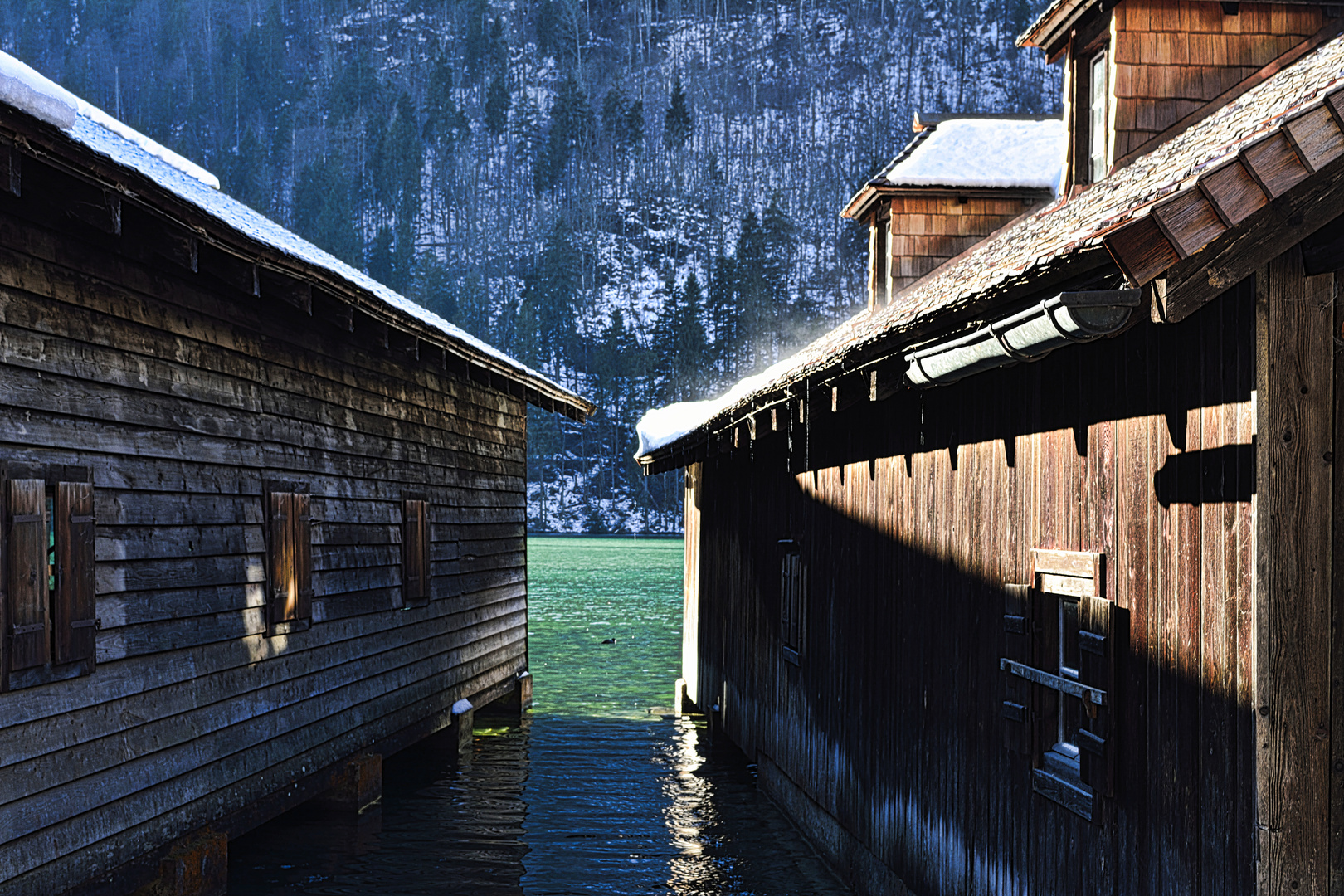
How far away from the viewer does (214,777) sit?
8508 millimetres

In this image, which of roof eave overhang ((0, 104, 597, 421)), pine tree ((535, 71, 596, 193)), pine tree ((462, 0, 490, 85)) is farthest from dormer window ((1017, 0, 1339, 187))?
pine tree ((462, 0, 490, 85))

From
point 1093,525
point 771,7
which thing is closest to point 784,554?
point 1093,525

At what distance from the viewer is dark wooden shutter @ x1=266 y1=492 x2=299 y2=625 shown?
963cm

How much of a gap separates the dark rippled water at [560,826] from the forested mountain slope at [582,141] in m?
105

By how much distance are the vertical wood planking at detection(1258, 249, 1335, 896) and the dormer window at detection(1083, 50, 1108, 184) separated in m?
4.43

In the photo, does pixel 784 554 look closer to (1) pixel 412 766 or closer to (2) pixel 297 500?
(2) pixel 297 500

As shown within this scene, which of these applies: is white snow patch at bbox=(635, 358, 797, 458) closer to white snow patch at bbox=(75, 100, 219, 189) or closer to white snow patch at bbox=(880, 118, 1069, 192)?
white snow patch at bbox=(880, 118, 1069, 192)

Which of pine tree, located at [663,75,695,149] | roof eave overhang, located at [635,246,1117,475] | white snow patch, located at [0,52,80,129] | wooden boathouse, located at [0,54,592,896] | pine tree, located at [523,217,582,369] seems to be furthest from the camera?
pine tree, located at [663,75,695,149]

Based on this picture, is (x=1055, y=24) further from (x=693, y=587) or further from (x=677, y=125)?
(x=677, y=125)

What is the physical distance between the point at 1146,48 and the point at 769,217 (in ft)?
475

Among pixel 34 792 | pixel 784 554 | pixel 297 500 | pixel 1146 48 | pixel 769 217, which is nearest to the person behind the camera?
pixel 34 792

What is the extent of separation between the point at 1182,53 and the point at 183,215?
6365 millimetres

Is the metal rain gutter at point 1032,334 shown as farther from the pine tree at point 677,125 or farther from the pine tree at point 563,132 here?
the pine tree at point 677,125

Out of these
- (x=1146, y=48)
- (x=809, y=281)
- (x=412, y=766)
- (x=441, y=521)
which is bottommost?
(x=412, y=766)
